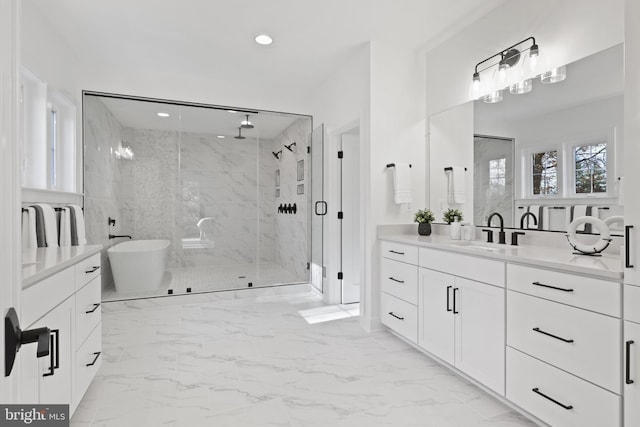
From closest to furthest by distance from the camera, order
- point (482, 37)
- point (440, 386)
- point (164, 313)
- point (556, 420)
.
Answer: point (556, 420) < point (440, 386) < point (482, 37) < point (164, 313)

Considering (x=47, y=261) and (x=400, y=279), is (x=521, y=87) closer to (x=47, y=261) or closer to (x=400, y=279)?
(x=400, y=279)

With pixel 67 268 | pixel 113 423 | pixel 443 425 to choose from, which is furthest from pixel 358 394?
pixel 67 268

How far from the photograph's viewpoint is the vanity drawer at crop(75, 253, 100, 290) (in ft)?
5.90

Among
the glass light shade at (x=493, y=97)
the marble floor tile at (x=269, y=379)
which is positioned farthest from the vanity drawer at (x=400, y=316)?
the glass light shade at (x=493, y=97)

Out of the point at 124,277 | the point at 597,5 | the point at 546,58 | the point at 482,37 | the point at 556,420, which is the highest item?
the point at 482,37

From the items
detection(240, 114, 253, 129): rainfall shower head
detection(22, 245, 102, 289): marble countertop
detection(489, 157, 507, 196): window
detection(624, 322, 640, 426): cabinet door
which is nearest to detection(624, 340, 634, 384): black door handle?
detection(624, 322, 640, 426): cabinet door

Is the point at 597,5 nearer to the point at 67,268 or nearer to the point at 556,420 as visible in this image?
the point at 556,420

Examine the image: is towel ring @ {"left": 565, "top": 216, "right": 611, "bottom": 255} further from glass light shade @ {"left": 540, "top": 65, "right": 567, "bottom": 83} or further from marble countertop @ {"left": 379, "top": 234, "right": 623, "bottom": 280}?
glass light shade @ {"left": 540, "top": 65, "right": 567, "bottom": 83}

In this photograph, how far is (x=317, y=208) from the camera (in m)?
4.38

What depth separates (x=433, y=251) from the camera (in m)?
2.53

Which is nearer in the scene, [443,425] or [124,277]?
[443,425]

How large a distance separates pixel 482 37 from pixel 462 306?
2132 mm

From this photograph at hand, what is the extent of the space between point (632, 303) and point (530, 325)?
49 cm

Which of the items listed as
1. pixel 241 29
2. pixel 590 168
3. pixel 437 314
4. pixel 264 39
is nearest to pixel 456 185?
pixel 590 168
